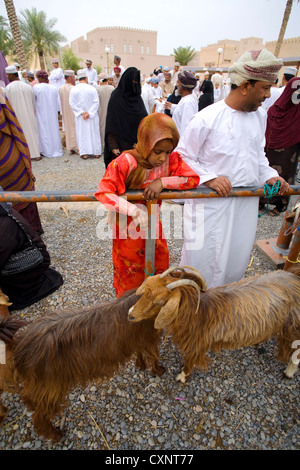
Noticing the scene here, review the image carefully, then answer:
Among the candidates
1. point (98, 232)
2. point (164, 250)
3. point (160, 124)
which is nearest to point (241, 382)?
point (164, 250)

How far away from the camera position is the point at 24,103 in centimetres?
771

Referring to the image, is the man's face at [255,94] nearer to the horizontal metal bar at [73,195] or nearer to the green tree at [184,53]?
the horizontal metal bar at [73,195]

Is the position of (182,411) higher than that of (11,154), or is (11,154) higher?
(11,154)

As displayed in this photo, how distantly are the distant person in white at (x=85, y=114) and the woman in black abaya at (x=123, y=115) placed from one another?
392 centimetres

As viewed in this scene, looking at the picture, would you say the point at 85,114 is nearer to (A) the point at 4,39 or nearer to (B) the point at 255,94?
(B) the point at 255,94

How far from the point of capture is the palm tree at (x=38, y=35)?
31.1 m

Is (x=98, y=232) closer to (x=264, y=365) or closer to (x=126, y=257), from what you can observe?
(x=126, y=257)

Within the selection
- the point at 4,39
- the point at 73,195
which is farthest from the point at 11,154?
the point at 4,39

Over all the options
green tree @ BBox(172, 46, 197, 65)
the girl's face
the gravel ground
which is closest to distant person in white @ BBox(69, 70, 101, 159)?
the girl's face

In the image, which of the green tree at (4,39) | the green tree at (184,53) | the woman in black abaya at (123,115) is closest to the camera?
the woman in black abaya at (123,115)

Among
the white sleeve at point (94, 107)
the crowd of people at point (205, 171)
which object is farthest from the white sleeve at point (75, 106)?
the crowd of people at point (205, 171)

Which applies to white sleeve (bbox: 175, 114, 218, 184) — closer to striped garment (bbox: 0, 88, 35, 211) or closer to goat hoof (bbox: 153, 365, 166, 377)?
goat hoof (bbox: 153, 365, 166, 377)

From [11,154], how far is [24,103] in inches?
213

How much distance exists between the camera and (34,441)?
1965mm
